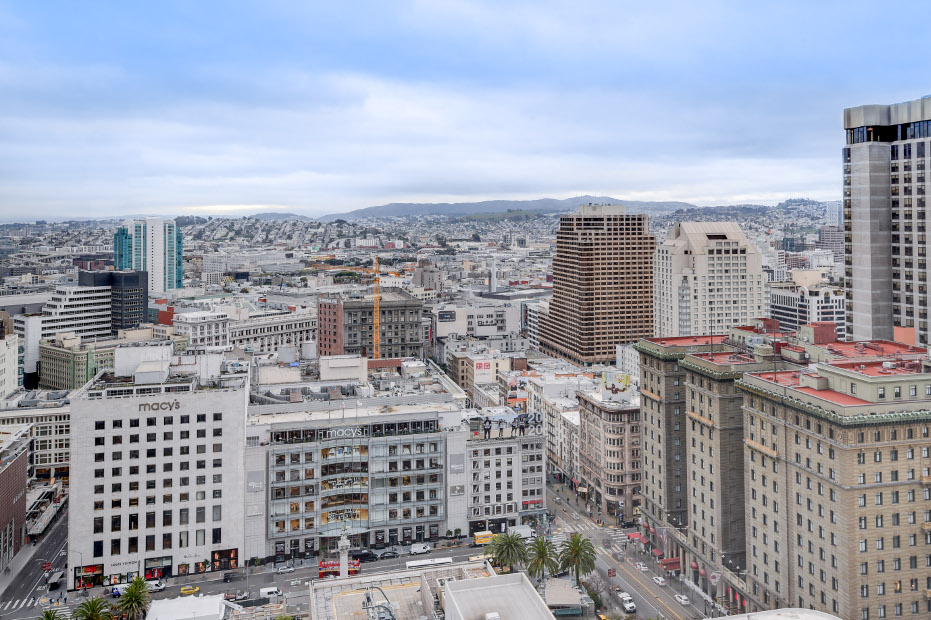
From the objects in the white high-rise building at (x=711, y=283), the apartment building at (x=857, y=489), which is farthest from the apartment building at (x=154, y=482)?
the white high-rise building at (x=711, y=283)

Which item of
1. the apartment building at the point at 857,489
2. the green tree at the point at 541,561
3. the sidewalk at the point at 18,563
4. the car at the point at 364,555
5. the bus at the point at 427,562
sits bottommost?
the sidewalk at the point at 18,563

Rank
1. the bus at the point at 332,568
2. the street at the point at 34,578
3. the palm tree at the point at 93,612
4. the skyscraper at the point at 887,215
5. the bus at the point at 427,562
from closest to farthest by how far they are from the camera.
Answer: the palm tree at the point at 93,612 → the street at the point at 34,578 → the bus at the point at 427,562 → the bus at the point at 332,568 → the skyscraper at the point at 887,215

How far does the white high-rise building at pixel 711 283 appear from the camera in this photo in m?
168

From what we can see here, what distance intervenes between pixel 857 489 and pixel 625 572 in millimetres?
29563

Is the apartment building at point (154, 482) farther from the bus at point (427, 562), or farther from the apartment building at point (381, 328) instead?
the apartment building at point (381, 328)

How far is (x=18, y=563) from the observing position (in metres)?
81.4

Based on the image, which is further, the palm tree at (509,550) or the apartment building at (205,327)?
the apartment building at (205,327)

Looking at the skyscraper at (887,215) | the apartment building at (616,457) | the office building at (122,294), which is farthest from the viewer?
the office building at (122,294)

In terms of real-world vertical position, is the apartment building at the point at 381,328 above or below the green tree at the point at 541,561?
above

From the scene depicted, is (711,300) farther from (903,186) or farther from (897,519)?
(897,519)

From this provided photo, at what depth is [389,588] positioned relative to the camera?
50.1m

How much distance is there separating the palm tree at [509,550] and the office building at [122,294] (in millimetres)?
145586

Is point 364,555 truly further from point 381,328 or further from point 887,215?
point 381,328

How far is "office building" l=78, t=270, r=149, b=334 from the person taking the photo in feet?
631
